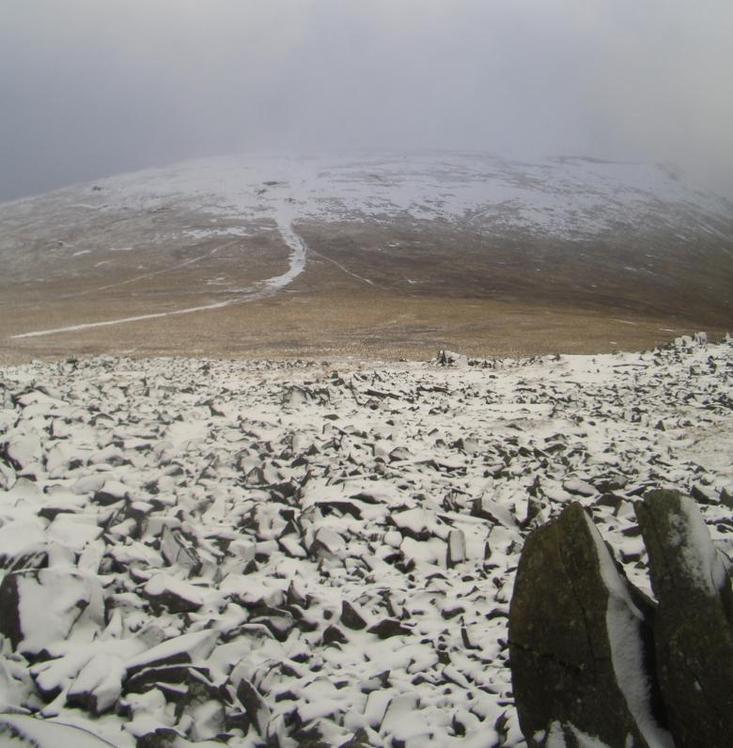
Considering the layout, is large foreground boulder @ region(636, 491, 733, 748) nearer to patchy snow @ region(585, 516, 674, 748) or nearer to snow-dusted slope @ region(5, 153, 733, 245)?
patchy snow @ region(585, 516, 674, 748)

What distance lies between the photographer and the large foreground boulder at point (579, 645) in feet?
10.5

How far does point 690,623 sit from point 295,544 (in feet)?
14.3

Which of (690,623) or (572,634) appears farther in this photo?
(572,634)

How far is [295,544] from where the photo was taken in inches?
251

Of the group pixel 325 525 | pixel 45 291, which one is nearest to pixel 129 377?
pixel 325 525

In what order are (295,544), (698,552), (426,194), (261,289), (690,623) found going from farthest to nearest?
(426,194), (261,289), (295,544), (698,552), (690,623)

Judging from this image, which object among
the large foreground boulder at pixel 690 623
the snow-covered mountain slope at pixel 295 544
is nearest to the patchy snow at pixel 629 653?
the large foreground boulder at pixel 690 623

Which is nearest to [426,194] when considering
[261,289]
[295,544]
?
[261,289]

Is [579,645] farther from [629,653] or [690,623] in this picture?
[690,623]

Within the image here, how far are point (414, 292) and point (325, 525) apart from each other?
5587cm

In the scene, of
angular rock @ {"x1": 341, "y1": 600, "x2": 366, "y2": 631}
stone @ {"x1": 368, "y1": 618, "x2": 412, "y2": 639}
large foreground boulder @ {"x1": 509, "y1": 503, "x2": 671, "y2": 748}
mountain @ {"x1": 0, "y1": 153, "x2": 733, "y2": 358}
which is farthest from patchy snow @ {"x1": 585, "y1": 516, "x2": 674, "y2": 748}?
mountain @ {"x1": 0, "y1": 153, "x2": 733, "y2": 358}

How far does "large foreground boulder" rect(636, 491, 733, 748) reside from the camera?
2.96m

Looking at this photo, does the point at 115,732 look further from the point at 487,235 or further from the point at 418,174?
the point at 418,174

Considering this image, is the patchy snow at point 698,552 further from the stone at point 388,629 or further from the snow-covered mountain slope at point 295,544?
the stone at point 388,629
